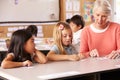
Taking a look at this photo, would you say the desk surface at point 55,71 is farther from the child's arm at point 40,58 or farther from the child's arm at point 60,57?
the child's arm at point 60,57

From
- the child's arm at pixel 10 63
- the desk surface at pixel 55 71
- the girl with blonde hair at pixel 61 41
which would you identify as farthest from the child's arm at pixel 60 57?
the child's arm at pixel 10 63

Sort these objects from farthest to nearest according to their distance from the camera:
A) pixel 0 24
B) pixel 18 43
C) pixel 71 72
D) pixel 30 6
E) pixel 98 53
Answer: pixel 30 6 → pixel 0 24 → pixel 98 53 → pixel 18 43 → pixel 71 72

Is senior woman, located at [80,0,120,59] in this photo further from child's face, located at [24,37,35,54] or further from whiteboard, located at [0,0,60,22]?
whiteboard, located at [0,0,60,22]

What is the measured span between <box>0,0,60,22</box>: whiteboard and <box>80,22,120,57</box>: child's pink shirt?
2.69 m

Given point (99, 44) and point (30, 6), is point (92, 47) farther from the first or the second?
point (30, 6)

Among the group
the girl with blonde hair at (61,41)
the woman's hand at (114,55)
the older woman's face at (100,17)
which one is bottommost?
the woman's hand at (114,55)

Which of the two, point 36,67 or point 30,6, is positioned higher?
point 30,6

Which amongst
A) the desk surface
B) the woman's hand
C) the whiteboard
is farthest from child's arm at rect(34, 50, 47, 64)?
the whiteboard

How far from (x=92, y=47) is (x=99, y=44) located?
0.08 metres

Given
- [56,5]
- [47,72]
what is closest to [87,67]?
[47,72]

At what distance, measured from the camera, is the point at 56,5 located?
5.46 meters

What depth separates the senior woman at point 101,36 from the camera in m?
2.39

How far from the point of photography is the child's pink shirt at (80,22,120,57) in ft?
8.17

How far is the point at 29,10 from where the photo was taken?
519 cm
